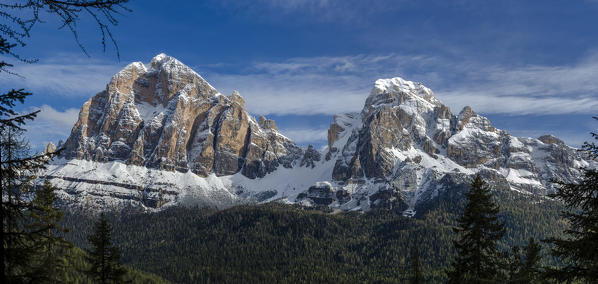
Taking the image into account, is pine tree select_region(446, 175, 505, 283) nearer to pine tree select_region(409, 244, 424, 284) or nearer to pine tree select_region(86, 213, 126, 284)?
pine tree select_region(409, 244, 424, 284)

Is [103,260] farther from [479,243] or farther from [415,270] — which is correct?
[415,270]

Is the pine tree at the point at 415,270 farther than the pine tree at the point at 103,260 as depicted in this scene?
Yes

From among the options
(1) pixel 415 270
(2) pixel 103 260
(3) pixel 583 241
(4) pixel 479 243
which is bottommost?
(1) pixel 415 270

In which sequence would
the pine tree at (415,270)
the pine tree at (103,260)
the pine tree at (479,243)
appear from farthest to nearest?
the pine tree at (415,270), the pine tree at (103,260), the pine tree at (479,243)

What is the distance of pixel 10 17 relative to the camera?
9352 millimetres

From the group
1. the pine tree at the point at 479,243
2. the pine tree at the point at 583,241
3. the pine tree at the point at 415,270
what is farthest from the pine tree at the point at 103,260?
the pine tree at the point at 583,241

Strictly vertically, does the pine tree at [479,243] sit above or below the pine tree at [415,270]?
above

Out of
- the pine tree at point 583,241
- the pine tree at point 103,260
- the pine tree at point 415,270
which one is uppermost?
the pine tree at point 583,241

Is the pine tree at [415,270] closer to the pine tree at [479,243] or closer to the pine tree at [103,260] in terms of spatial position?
the pine tree at [479,243]

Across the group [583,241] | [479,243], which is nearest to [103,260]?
[479,243]

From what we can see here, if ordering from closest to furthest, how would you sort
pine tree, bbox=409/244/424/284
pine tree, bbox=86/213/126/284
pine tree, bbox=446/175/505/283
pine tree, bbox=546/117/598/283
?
pine tree, bbox=546/117/598/283
pine tree, bbox=446/175/505/283
pine tree, bbox=86/213/126/284
pine tree, bbox=409/244/424/284

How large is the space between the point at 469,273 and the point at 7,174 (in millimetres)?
24673

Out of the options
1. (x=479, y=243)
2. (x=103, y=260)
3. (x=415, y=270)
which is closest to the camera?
(x=479, y=243)

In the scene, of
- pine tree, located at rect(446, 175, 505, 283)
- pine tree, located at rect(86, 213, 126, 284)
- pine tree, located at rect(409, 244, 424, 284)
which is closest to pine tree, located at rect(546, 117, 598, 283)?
pine tree, located at rect(446, 175, 505, 283)
